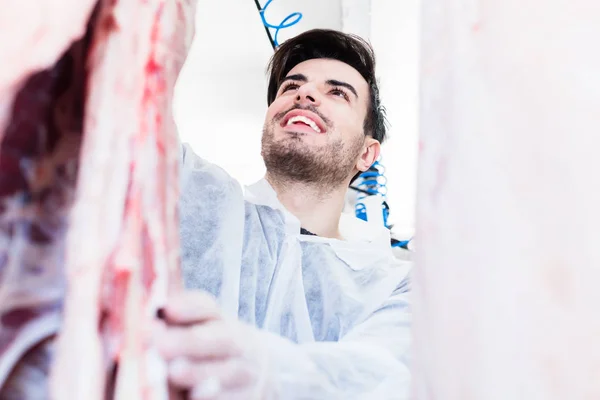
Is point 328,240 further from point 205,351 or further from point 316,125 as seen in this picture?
point 205,351

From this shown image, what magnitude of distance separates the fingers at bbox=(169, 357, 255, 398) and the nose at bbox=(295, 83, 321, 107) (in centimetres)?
90

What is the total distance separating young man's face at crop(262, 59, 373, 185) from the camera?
3.66 feet

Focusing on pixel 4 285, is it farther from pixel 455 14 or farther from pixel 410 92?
pixel 410 92

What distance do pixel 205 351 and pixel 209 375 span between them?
2 cm

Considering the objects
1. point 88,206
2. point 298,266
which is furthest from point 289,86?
point 88,206

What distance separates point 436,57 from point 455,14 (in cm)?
3

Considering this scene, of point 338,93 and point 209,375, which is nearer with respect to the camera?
point 209,375

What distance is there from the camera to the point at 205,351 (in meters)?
0.28

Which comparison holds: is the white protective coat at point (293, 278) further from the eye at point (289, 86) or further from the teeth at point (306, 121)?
the eye at point (289, 86)

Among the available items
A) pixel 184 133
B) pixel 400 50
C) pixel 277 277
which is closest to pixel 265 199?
pixel 277 277

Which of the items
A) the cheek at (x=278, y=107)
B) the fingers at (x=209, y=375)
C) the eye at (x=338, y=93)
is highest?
the eye at (x=338, y=93)

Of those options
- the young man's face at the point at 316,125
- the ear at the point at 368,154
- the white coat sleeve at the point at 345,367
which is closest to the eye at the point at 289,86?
the young man's face at the point at 316,125

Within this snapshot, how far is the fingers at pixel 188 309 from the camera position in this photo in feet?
0.89

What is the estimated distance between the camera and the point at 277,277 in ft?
2.67
